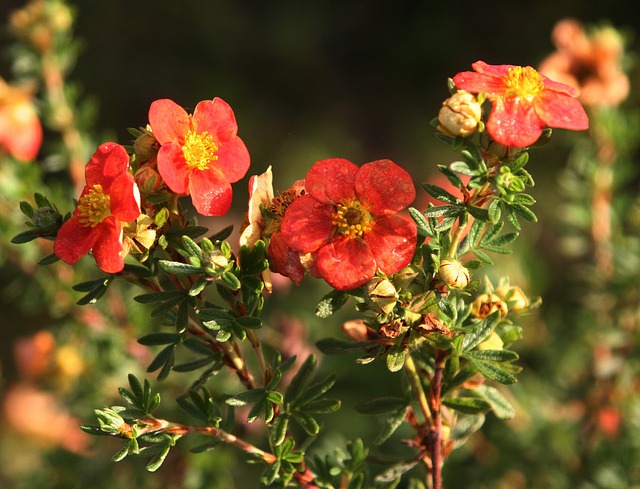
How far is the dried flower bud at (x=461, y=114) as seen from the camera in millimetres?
865

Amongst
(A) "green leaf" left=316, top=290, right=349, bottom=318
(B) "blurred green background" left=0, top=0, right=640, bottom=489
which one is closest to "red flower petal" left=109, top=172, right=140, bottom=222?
(A) "green leaf" left=316, top=290, right=349, bottom=318

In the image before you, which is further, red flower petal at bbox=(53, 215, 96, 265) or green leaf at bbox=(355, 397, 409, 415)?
green leaf at bbox=(355, 397, 409, 415)

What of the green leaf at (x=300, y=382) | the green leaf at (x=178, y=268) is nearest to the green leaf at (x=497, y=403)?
the green leaf at (x=300, y=382)

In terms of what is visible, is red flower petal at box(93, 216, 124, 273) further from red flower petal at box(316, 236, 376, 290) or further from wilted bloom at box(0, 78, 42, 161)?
wilted bloom at box(0, 78, 42, 161)

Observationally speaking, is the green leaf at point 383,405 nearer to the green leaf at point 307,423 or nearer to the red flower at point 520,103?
the green leaf at point 307,423

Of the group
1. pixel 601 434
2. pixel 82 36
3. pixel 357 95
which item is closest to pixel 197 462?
pixel 601 434

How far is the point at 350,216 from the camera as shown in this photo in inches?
36.1

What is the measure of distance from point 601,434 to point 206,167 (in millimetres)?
1179

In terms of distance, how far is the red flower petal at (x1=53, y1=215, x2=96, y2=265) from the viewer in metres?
0.88

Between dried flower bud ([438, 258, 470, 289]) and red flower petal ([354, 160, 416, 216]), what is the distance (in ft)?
0.30

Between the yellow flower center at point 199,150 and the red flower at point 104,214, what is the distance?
76mm

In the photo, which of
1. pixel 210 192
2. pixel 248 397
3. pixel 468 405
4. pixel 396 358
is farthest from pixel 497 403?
pixel 210 192

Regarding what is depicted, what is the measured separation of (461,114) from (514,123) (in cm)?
6

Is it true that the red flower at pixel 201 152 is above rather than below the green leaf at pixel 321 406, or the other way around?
above
